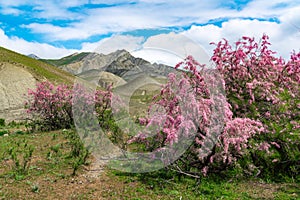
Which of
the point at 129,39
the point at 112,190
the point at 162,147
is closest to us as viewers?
the point at 112,190

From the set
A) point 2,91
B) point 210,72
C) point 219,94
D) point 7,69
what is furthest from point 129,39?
point 7,69

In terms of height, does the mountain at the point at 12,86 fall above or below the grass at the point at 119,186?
above

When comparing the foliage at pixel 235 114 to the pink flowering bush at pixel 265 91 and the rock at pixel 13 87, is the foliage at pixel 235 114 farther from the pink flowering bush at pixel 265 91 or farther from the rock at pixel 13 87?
the rock at pixel 13 87

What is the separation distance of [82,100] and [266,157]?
7356 mm

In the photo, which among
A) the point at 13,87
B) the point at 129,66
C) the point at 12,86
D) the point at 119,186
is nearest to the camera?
the point at 119,186

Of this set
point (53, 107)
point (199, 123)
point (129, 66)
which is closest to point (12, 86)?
point (53, 107)

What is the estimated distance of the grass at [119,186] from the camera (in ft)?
18.3

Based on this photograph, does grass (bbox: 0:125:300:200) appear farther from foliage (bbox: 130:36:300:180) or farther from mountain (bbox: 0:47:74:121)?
mountain (bbox: 0:47:74:121)

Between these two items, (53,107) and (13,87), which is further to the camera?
(13,87)

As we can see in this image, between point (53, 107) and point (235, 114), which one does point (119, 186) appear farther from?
point (53, 107)

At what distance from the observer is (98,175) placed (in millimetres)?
6684

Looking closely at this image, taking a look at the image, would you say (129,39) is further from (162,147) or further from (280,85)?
(280,85)

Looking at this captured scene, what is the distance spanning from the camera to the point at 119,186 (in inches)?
237

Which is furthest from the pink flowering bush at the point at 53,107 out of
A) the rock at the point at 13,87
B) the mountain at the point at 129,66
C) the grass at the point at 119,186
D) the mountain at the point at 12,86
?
the rock at the point at 13,87
